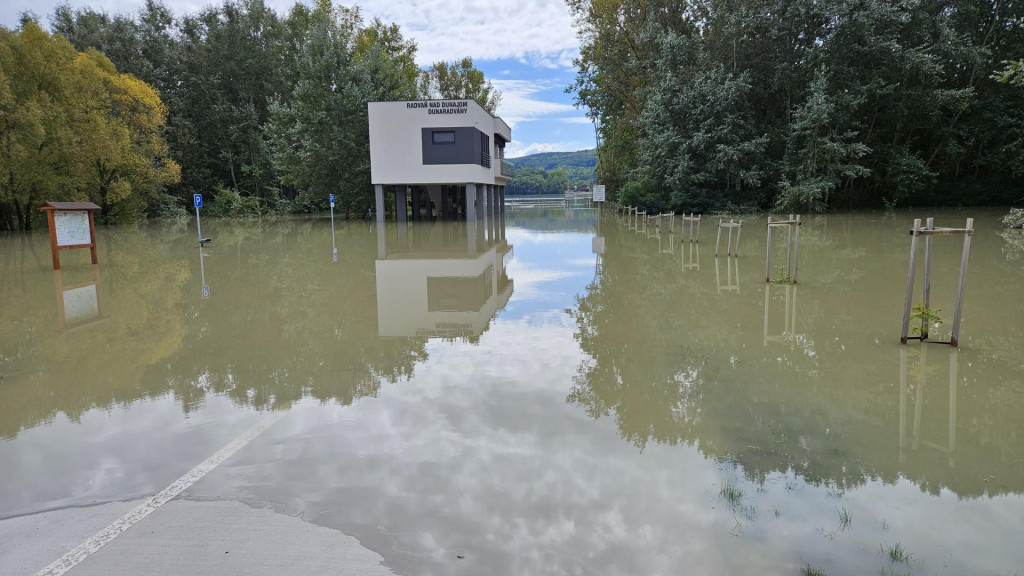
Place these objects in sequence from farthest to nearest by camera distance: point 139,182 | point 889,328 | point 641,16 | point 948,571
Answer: point 641,16 → point 139,182 → point 889,328 → point 948,571

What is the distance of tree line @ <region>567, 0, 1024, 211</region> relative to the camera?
94.8ft

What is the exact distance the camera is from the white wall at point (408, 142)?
3091cm

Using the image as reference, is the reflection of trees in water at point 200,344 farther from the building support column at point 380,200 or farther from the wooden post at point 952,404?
the building support column at point 380,200

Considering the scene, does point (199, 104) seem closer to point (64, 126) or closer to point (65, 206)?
point (64, 126)

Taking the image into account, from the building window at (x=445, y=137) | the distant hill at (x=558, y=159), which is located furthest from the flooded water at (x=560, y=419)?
the distant hill at (x=558, y=159)

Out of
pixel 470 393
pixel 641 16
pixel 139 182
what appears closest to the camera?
pixel 470 393

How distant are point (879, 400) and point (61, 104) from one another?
33395 mm

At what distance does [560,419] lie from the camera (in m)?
5.18

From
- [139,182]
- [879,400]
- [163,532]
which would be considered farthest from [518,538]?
[139,182]

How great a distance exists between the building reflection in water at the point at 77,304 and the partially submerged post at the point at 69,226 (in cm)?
93

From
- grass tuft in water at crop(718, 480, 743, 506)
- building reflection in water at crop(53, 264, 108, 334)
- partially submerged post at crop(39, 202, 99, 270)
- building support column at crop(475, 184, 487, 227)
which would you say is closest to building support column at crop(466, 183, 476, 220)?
building support column at crop(475, 184, 487, 227)

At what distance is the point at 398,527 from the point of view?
348 cm

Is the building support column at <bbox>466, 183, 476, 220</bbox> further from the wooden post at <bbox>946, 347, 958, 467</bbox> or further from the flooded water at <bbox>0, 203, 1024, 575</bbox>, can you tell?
the wooden post at <bbox>946, 347, 958, 467</bbox>

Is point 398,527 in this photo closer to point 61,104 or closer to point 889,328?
point 889,328
